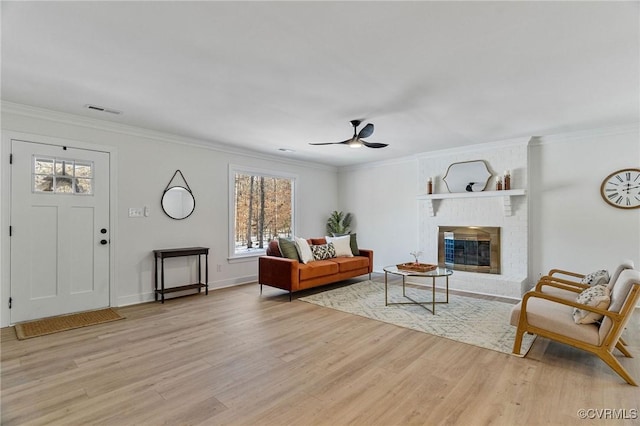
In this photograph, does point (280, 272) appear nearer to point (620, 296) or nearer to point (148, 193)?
point (148, 193)

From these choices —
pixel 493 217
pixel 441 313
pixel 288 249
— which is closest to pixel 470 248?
pixel 493 217

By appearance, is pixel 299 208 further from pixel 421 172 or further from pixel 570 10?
pixel 570 10

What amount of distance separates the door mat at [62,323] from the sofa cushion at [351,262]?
10.6ft

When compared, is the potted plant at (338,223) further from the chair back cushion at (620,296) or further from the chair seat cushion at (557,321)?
the chair back cushion at (620,296)

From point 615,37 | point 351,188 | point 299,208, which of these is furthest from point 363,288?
point 615,37

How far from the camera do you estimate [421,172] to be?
6.32m

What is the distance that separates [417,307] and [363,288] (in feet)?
4.13

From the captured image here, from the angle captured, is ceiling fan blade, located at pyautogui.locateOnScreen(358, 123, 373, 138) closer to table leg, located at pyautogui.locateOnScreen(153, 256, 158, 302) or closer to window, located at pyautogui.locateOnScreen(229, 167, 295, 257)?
window, located at pyautogui.locateOnScreen(229, 167, 295, 257)

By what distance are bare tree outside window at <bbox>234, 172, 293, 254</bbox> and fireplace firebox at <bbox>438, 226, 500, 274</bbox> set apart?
10.4ft

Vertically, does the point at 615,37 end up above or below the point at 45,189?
above

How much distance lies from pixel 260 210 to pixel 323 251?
1671mm

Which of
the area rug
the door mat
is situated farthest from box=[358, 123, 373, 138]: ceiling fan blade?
the door mat

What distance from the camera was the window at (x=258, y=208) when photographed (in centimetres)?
595

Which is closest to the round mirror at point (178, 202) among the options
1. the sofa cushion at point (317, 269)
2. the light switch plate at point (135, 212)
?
the light switch plate at point (135, 212)
